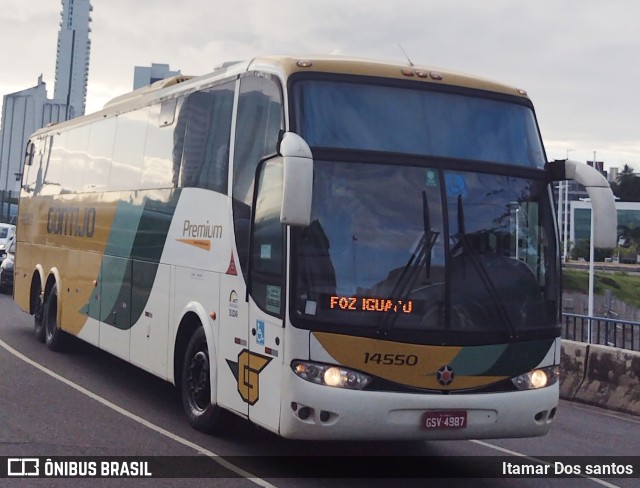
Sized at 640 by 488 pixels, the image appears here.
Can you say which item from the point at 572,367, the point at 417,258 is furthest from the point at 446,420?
the point at 572,367

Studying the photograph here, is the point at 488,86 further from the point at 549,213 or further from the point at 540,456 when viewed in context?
the point at 540,456

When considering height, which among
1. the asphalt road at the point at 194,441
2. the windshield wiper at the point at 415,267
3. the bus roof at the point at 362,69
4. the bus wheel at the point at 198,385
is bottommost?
the asphalt road at the point at 194,441

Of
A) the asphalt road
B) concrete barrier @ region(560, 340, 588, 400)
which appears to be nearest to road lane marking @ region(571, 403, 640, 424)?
the asphalt road

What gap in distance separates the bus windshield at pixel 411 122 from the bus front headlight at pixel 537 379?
172 centimetres

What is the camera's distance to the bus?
736 cm

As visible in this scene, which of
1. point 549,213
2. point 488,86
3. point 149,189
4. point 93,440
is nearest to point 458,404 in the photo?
point 549,213

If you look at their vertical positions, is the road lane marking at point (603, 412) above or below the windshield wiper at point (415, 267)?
below

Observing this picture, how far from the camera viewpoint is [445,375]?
751 cm

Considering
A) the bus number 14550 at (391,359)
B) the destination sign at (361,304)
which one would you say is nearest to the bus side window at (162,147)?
the destination sign at (361,304)

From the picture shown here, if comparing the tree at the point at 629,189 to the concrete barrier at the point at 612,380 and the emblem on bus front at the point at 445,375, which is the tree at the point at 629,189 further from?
the emblem on bus front at the point at 445,375

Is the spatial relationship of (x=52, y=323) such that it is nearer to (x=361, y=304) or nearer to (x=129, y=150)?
(x=129, y=150)

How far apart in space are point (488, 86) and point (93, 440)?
4699mm

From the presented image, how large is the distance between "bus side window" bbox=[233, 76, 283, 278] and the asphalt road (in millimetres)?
1737

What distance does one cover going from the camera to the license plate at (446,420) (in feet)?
24.4
